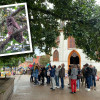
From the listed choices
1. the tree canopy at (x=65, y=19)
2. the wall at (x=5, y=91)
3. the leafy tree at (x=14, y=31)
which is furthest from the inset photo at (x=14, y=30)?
the tree canopy at (x=65, y=19)

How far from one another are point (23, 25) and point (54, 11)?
6536 mm

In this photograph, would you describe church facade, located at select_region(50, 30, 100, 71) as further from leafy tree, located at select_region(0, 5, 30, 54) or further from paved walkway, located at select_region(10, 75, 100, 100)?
leafy tree, located at select_region(0, 5, 30, 54)

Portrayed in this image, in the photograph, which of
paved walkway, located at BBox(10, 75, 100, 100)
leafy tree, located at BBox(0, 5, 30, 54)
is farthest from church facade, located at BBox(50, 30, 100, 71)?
leafy tree, located at BBox(0, 5, 30, 54)

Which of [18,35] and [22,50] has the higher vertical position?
[18,35]

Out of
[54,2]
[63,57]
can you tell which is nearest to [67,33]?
[54,2]

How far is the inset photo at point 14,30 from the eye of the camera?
401 cm

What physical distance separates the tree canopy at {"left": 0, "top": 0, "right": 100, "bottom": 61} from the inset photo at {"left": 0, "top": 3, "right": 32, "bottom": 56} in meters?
4.19

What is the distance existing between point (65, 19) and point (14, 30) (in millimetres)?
6242

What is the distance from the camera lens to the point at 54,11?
1050 centimetres

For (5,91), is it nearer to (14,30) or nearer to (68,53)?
(14,30)

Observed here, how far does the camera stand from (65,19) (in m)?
10.2

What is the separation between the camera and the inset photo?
13.2ft

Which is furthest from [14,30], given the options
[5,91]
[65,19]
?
[65,19]

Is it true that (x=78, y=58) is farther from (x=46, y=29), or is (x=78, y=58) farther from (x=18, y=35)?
(x=18, y=35)
